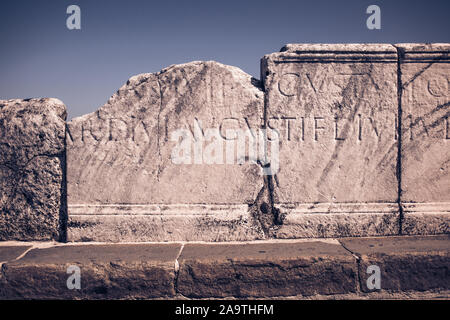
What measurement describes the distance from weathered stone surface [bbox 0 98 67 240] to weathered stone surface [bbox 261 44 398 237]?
1.74m

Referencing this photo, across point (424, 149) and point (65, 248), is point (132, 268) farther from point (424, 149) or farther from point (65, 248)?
point (424, 149)

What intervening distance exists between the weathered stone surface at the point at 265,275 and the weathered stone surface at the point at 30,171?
1.23 m

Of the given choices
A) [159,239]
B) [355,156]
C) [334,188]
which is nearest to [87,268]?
[159,239]

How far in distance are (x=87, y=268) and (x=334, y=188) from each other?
74.6 inches

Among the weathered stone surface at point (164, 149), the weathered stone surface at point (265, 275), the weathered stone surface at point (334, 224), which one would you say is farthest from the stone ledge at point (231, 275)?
the weathered stone surface at point (164, 149)

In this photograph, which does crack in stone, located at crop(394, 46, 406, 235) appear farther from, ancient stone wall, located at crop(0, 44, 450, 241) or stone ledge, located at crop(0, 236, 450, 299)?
stone ledge, located at crop(0, 236, 450, 299)

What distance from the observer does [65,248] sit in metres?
2.36

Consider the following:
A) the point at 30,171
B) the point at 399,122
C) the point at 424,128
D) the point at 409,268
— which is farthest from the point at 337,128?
the point at 30,171

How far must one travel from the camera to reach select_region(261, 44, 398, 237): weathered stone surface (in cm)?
257

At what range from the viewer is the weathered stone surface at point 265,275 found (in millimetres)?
2066

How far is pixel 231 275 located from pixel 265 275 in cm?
22

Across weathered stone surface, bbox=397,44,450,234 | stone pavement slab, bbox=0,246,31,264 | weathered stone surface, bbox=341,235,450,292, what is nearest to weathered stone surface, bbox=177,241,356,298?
weathered stone surface, bbox=341,235,450,292

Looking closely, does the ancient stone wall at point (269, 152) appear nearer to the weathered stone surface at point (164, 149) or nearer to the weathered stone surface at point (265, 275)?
the weathered stone surface at point (164, 149)

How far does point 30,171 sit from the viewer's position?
2.51 metres
